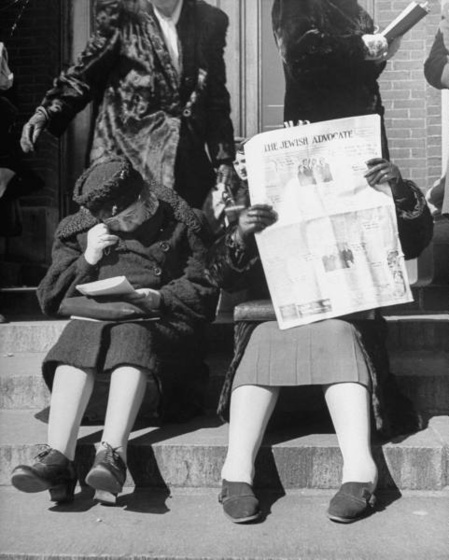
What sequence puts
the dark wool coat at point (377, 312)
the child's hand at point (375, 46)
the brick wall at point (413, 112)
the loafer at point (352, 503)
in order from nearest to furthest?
the loafer at point (352, 503), the dark wool coat at point (377, 312), the child's hand at point (375, 46), the brick wall at point (413, 112)

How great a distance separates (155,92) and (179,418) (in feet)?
5.12

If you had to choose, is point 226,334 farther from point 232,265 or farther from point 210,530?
point 210,530

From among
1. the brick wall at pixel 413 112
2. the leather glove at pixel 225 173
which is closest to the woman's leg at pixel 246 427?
the leather glove at pixel 225 173

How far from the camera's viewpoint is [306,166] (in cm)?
244

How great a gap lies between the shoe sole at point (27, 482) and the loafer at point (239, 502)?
1.90 ft

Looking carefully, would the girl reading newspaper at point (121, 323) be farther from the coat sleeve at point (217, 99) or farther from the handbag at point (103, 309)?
the coat sleeve at point (217, 99)

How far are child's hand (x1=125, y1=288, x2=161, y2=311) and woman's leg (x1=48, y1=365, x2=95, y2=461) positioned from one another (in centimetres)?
30

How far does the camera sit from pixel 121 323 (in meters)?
2.55

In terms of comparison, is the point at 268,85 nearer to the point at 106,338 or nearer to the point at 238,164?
the point at 238,164

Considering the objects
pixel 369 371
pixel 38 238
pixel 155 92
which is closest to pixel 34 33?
pixel 38 238

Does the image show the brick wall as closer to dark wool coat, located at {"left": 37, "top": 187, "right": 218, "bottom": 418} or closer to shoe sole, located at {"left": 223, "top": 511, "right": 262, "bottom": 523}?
dark wool coat, located at {"left": 37, "top": 187, "right": 218, "bottom": 418}

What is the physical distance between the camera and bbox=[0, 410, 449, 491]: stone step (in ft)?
8.21

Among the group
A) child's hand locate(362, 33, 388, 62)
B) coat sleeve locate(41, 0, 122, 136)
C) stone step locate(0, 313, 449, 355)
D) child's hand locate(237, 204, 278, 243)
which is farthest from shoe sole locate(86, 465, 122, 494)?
child's hand locate(362, 33, 388, 62)

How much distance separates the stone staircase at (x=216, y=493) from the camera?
6.71 feet
